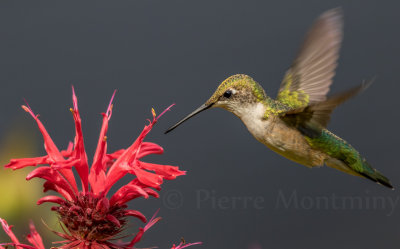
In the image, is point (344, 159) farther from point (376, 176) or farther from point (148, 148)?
point (148, 148)

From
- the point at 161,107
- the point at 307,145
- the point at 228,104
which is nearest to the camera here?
the point at 228,104

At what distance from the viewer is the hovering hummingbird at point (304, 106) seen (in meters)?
0.80

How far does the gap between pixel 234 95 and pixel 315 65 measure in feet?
0.73

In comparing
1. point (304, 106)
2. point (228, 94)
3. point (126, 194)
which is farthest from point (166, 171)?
point (304, 106)

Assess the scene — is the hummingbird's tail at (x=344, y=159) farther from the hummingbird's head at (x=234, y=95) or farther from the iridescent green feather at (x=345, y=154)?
the hummingbird's head at (x=234, y=95)

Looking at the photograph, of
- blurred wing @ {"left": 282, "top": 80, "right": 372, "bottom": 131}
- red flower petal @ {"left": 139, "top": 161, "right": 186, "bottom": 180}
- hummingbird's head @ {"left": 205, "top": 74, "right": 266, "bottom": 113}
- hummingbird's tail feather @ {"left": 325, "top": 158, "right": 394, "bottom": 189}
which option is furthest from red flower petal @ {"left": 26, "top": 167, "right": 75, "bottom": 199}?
hummingbird's tail feather @ {"left": 325, "top": 158, "right": 394, "bottom": 189}

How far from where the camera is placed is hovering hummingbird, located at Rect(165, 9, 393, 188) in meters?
0.80

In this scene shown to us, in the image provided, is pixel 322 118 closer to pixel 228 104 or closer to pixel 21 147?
pixel 228 104

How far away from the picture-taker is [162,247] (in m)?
2.23

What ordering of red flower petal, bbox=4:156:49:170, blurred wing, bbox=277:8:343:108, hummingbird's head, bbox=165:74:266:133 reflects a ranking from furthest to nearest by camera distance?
blurred wing, bbox=277:8:343:108 → hummingbird's head, bbox=165:74:266:133 → red flower petal, bbox=4:156:49:170

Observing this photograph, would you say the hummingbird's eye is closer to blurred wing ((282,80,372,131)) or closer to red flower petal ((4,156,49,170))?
blurred wing ((282,80,372,131))

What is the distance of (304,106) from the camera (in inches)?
32.6

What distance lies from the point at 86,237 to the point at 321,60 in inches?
20.1

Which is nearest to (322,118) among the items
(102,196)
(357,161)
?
(357,161)
